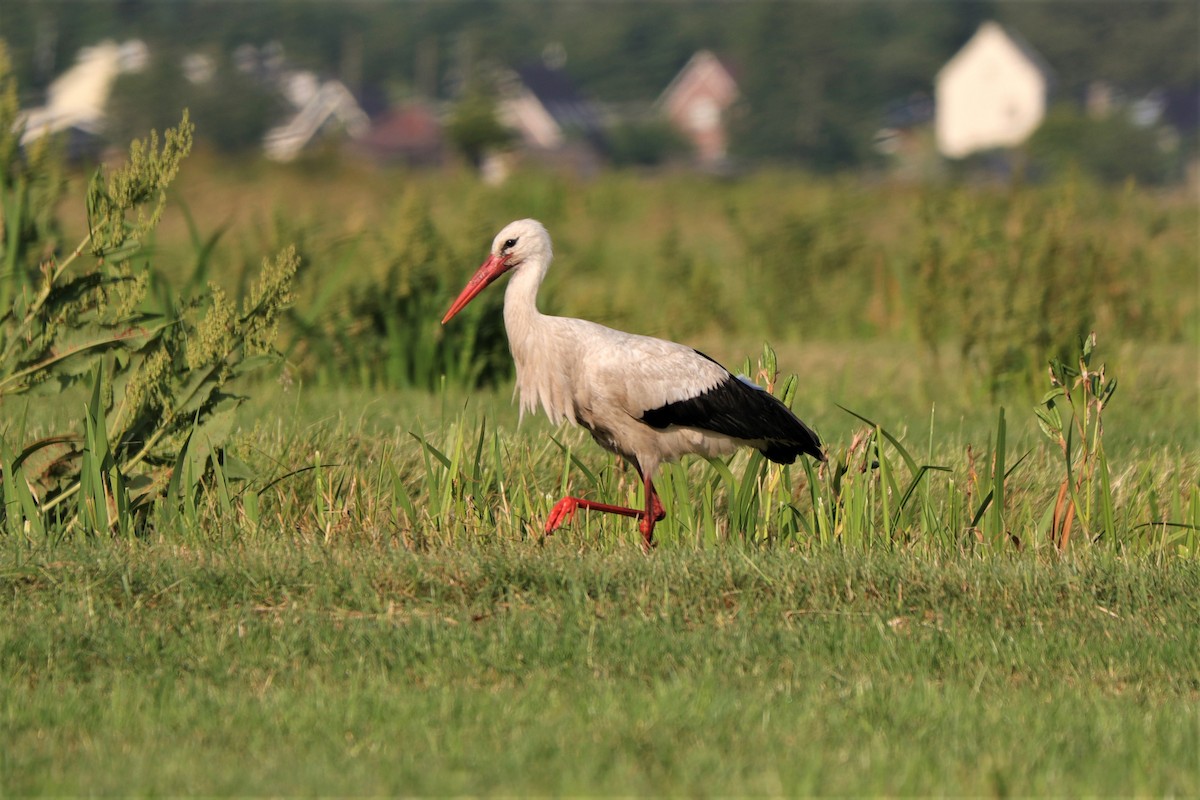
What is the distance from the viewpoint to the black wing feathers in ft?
20.1

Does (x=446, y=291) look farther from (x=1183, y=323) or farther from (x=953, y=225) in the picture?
(x=1183, y=323)

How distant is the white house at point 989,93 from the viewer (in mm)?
82562

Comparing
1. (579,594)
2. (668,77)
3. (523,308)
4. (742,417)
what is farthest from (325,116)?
(579,594)

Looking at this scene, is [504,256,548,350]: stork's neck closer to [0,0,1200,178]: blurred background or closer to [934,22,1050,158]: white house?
[0,0,1200,178]: blurred background

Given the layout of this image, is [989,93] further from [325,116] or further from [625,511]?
[625,511]

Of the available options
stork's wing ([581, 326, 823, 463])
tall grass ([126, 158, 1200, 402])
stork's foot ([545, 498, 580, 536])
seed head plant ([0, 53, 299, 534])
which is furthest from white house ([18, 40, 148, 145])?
stork's foot ([545, 498, 580, 536])

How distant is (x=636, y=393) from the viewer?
6.18 metres

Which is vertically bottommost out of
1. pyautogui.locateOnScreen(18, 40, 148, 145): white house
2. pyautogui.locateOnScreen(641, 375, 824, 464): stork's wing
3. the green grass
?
the green grass

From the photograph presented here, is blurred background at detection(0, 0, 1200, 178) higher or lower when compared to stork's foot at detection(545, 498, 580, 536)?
higher

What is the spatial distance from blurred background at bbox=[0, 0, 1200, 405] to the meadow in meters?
0.41

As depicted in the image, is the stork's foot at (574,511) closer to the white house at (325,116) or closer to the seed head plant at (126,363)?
the seed head plant at (126,363)

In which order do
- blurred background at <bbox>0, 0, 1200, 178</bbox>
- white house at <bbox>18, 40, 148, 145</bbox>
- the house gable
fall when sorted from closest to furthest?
1. blurred background at <bbox>0, 0, 1200, 178</bbox>
2. white house at <bbox>18, 40, 148, 145</bbox>
3. the house gable

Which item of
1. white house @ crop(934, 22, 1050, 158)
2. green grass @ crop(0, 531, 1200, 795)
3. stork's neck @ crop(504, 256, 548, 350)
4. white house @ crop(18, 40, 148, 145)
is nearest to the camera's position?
green grass @ crop(0, 531, 1200, 795)

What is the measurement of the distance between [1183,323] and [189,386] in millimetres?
9665
